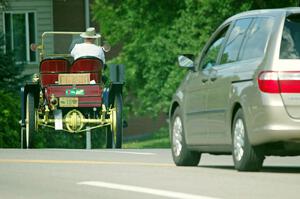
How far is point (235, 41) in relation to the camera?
52.2ft

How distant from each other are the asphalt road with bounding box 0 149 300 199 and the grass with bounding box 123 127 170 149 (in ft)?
91.6

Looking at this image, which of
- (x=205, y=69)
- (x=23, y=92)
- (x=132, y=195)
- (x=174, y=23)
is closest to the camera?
(x=132, y=195)

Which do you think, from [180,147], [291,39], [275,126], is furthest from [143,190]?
[180,147]

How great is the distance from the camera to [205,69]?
54.4 feet

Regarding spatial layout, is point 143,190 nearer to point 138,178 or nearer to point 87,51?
point 138,178

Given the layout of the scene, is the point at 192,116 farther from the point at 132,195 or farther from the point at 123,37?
the point at 123,37

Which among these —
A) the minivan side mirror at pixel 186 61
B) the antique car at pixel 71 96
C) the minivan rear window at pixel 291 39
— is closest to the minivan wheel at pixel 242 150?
the minivan rear window at pixel 291 39

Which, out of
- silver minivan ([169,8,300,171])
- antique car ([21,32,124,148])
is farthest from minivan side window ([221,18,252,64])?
antique car ([21,32,124,148])

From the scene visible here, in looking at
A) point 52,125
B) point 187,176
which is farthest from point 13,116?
point 187,176

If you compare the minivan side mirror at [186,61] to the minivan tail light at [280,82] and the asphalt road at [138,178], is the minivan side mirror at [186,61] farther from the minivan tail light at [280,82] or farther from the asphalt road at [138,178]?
the minivan tail light at [280,82]

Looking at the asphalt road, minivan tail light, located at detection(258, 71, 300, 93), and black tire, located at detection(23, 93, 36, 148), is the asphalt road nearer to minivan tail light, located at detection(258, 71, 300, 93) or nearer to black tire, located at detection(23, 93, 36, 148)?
minivan tail light, located at detection(258, 71, 300, 93)

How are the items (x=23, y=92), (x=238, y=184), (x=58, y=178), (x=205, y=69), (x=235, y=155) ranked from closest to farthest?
(x=238, y=184) → (x=58, y=178) → (x=235, y=155) → (x=205, y=69) → (x=23, y=92)

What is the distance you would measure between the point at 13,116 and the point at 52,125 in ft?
11.8

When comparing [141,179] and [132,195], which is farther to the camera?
[141,179]
